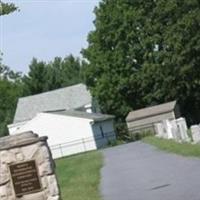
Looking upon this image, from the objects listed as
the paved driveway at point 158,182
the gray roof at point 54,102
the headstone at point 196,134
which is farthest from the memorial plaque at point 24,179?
the gray roof at point 54,102

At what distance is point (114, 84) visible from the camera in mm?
85250

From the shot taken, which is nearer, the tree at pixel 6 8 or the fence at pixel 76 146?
the tree at pixel 6 8

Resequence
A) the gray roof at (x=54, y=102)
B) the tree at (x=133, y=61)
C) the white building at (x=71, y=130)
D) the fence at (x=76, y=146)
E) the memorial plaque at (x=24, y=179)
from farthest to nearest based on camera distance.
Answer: the gray roof at (x=54, y=102) → the tree at (x=133, y=61) → the white building at (x=71, y=130) → the fence at (x=76, y=146) → the memorial plaque at (x=24, y=179)

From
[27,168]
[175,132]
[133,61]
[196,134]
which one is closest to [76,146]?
[133,61]

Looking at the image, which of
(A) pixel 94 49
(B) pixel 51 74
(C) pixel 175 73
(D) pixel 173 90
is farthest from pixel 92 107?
(B) pixel 51 74

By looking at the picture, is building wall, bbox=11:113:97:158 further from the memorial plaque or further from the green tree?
the memorial plaque

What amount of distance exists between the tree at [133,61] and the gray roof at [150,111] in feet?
5.40

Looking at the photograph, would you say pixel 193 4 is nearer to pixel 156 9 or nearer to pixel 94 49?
pixel 156 9

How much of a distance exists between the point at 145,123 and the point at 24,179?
6948 cm

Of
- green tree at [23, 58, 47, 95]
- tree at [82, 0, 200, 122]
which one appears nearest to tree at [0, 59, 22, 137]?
green tree at [23, 58, 47, 95]

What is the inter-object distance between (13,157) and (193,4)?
59.0m

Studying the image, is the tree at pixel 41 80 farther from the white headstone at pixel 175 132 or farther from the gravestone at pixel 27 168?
the gravestone at pixel 27 168

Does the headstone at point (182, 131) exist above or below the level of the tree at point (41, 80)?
below

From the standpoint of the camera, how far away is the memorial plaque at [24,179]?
47.2 ft
